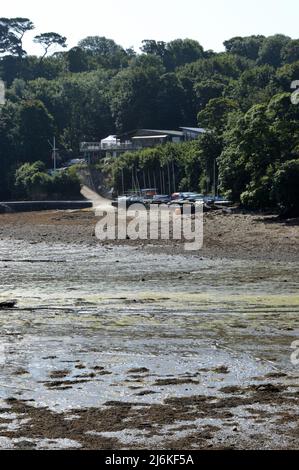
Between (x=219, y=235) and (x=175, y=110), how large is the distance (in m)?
55.1

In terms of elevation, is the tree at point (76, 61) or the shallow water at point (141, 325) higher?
the tree at point (76, 61)

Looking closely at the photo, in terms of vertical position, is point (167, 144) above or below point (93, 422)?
above

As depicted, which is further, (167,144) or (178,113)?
(178,113)

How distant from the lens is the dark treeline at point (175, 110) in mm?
53875

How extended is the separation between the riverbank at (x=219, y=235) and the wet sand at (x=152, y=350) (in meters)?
0.32

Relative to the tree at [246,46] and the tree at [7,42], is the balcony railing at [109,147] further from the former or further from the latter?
the tree at [246,46]

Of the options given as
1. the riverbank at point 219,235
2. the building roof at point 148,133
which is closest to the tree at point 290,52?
the building roof at point 148,133

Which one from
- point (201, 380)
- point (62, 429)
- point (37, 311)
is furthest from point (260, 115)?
point (62, 429)

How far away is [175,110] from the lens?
9875 cm

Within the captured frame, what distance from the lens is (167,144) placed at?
80.8 metres

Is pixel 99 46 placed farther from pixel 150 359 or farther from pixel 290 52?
pixel 150 359
